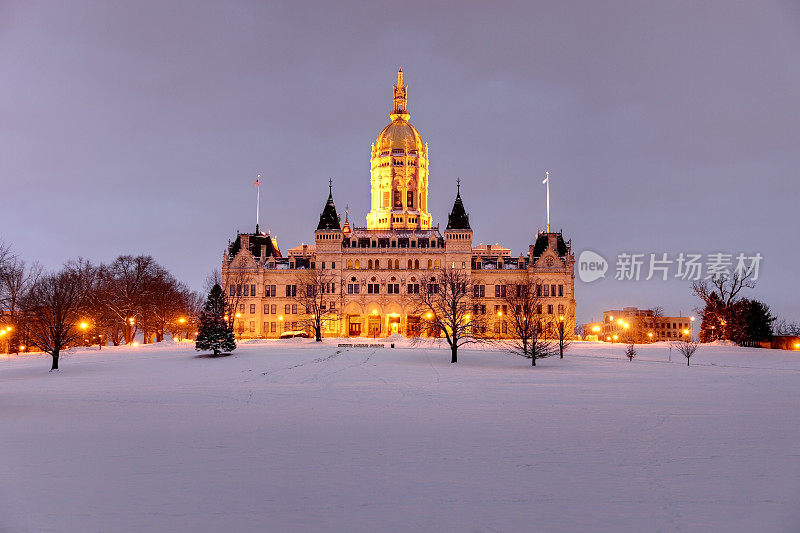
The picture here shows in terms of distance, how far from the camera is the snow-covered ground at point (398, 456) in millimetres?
11094

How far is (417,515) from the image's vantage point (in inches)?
437

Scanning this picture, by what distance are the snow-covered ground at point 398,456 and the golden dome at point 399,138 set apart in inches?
3358

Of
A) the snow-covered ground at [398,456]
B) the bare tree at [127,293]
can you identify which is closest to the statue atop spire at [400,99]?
the bare tree at [127,293]

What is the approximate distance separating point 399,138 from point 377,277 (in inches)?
1248

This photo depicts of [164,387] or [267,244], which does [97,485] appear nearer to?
[164,387]

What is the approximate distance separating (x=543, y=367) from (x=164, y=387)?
2671 cm

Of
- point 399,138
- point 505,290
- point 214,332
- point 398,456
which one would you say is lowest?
point 398,456

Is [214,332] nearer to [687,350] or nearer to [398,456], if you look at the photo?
[687,350]

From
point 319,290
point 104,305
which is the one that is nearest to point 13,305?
point 104,305

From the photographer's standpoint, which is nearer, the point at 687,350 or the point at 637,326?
the point at 687,350

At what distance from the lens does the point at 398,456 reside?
Answer: 1540cm

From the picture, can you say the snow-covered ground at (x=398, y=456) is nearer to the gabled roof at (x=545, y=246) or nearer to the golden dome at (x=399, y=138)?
the gabled roof at (x=545, y=246)

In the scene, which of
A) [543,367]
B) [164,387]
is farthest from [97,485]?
[543,367]

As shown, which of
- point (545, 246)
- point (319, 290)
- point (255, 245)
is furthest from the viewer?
point (255, 245)
